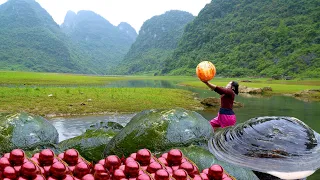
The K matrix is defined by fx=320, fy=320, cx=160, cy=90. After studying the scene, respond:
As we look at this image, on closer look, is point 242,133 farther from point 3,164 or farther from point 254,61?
point 254,61

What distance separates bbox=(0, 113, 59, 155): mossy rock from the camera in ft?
15.1

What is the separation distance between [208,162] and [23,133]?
277 centimetres

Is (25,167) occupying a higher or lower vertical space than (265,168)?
higher

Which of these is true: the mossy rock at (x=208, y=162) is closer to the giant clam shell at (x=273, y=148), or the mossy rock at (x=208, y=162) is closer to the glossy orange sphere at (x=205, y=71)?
the giant clam shell at (x=273, y=148)

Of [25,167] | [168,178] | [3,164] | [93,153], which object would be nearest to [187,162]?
[168,178]

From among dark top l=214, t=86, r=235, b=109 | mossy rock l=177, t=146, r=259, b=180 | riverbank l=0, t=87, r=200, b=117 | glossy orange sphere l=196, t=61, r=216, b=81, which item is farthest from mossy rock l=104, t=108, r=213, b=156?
riverbank l=0, t=87, r=200, b=117

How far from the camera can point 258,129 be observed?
4.30 metres

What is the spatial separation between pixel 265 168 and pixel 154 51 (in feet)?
597

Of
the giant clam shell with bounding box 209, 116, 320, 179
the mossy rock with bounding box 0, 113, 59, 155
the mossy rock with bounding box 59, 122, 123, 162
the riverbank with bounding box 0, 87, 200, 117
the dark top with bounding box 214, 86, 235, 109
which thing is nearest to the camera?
the giant clam shell with bounding box 209, 116, 320, 179

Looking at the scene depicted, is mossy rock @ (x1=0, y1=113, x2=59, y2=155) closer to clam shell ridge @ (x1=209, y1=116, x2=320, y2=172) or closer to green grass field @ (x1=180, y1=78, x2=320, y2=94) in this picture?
clam shell ridge @ (x1=209, y1=116, x2=320, y2=172)

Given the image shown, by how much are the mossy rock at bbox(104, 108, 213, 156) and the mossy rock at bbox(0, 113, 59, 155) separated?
112cm

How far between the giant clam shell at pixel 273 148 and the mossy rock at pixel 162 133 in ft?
0.94

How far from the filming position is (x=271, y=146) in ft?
13.4

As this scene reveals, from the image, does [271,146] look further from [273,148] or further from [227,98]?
[227,98]
